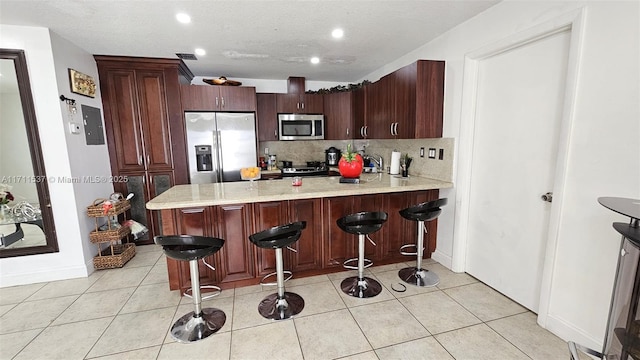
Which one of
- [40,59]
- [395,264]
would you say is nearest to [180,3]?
[40,59]

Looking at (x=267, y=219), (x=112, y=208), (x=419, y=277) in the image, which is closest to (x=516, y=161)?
(x=419, y=277)

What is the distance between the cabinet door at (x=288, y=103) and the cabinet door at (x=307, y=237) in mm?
2480

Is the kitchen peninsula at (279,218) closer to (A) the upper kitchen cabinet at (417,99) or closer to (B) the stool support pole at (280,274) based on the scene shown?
(B) the stool support pole at (280,274)

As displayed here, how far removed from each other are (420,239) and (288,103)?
3.14 metres

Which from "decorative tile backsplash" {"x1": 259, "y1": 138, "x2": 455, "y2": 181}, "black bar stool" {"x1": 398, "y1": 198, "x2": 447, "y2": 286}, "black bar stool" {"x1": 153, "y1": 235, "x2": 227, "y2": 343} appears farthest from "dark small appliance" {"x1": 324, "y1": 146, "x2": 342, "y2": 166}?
"black bar stool" {"x1": 153, "y1": 235, "x2": 227, "y2": 343}

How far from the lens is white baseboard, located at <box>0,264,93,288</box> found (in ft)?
9.14

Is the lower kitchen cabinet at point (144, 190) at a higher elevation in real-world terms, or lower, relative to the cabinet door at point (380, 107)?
lower

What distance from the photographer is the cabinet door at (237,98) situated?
4027 millimetres

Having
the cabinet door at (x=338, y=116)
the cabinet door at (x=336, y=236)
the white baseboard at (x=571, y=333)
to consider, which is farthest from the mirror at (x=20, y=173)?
the white baseboard at (x=571, y=333)

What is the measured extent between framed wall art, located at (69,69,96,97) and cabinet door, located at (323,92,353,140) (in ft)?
10.7

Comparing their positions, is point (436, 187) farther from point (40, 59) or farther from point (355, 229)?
point (40, 59)

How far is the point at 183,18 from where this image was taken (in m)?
2.44

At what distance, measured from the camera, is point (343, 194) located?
8.33ft

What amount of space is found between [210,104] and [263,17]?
6.36ft
